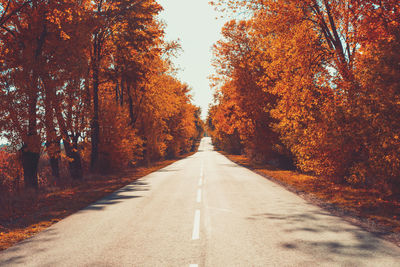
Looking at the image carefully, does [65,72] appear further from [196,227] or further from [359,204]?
[359,204]

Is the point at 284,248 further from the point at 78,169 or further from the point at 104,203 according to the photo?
the point at 78,169

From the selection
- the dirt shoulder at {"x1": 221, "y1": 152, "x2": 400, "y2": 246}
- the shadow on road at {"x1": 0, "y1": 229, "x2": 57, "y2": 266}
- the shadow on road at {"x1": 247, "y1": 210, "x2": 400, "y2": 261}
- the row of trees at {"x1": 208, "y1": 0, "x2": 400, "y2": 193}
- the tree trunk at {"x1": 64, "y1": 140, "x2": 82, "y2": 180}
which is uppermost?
the row of trees at {"x1": 208, "y1": 0, "x2": 400, "y2": 193}

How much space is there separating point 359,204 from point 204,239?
222 inches

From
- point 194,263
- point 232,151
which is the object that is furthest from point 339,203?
point 232,151

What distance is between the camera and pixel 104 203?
10.1 meters

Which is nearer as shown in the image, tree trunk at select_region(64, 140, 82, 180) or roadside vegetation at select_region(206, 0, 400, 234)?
roadside vegetation at select_region(206, 0, 400, 234)

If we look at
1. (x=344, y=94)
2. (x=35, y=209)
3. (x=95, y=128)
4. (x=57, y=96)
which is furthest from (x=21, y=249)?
(x=95, y=128)

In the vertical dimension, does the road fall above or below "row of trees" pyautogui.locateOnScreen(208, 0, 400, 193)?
below

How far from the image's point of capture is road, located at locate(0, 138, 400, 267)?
470 cm

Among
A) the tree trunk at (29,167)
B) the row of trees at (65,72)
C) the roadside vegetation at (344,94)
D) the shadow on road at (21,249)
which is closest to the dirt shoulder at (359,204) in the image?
the roadside vegetation at (344,94)

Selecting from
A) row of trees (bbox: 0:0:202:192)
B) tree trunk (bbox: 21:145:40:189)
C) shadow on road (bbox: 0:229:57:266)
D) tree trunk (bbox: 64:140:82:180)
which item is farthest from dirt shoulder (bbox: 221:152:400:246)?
tree trunk (bbox: 64:140:82:180)

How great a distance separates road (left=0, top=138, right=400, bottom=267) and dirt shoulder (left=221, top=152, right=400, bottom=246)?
502 millimetres

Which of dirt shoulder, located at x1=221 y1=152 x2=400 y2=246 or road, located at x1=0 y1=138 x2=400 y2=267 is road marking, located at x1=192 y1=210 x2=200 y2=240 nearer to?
road, located at x1=0 y1=138 x2=400 y2=267

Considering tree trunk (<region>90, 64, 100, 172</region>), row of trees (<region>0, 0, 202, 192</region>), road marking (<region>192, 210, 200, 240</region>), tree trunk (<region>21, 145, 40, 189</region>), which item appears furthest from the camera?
tree trunk (<region>90, 64, 100, 172</region>)
